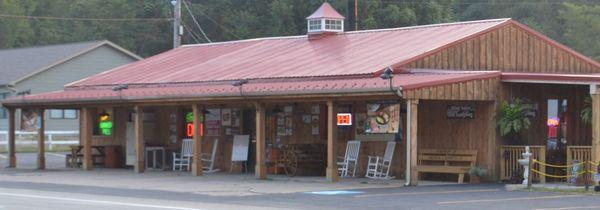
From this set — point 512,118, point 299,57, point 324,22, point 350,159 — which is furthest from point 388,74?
point 324,22

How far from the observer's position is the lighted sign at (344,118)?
3014cm

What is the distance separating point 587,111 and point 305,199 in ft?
29.3

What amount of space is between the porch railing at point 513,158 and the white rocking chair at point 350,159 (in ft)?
13.7

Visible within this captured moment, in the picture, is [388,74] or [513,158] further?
[513,158]

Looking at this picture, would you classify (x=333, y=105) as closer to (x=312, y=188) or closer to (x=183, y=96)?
(x=312, y=188)

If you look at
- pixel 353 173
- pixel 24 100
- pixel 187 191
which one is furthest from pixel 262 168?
pixel 24 100

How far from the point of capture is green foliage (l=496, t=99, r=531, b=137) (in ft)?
89.6

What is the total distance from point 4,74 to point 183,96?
2752 centimetres

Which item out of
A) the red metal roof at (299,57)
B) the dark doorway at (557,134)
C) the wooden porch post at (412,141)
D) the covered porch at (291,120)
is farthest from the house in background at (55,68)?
the wooden porch post at (412,141)

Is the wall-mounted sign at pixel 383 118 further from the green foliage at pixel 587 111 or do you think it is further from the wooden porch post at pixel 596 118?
the wooden porch post at pixel 596 118

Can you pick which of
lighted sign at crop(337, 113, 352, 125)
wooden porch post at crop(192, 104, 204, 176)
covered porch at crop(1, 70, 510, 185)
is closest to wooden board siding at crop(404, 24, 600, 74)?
covered porch at crop(1, 70, 510, 185)

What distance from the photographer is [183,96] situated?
101 feet

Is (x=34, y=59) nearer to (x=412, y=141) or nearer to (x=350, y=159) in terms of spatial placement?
(x=350, y=159)

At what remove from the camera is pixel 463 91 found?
26.8 meters
